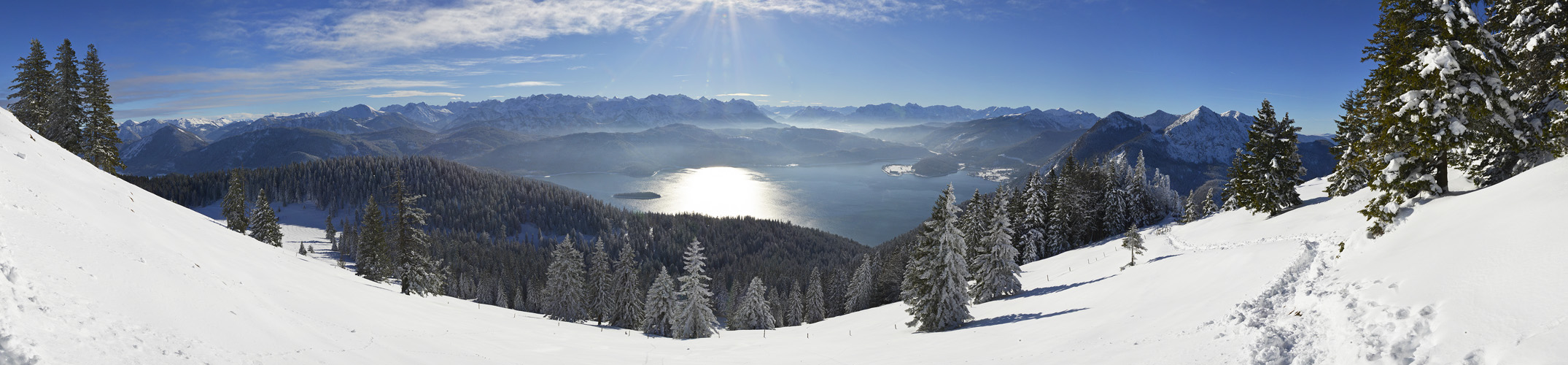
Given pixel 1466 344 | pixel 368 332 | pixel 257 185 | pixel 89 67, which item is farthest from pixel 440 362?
pixel 257 185

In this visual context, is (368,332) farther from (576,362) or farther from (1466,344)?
(1466,344)

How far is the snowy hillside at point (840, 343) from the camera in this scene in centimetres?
952

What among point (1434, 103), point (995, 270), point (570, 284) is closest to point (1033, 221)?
point (995, 270)

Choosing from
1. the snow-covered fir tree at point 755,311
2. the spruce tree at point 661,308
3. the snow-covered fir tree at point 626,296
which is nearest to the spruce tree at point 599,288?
the snow-covered fir tree at point 626,296

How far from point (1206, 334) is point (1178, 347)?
0.96 m

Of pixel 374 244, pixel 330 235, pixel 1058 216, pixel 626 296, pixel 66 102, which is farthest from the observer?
pixel 330 235

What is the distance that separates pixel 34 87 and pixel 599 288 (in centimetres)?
4126

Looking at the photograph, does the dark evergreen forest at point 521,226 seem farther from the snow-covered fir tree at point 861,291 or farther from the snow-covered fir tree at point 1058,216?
the snow-covered fir tree at point 1058,216

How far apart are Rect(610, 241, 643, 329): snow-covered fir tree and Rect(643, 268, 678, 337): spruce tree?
242 inches

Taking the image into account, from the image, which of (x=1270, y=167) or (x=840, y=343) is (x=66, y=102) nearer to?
(x=840, y=343)

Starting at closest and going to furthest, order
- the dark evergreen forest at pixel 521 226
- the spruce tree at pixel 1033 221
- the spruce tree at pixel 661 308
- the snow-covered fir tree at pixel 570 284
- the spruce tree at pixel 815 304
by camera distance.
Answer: the spruce tree at pixel 661 308 < the snow-covered fir tree at pixel 570 284 < the spruce tree at pixel 1033 221 < the spruce tree at pixel 815 304 < the dark evergreen forest at pixel 521 226

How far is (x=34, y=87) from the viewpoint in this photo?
39.0 metres

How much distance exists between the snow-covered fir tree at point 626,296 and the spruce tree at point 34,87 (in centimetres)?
4025

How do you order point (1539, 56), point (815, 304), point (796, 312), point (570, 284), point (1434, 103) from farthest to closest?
point (796, 312) → point (815, 304) → point (570, 284) → point (1539, 56) → point (1434, 103)
